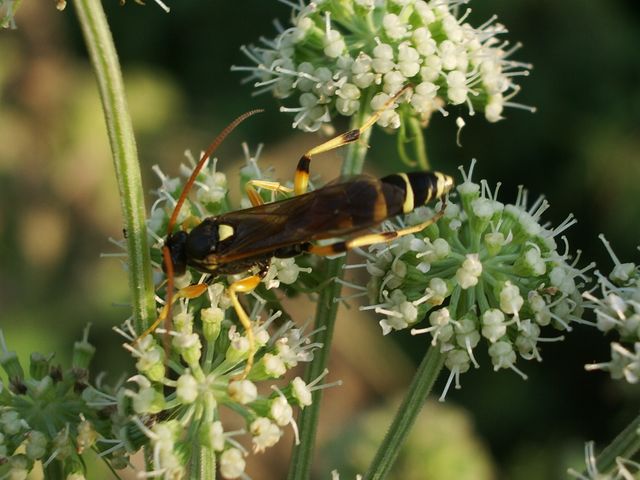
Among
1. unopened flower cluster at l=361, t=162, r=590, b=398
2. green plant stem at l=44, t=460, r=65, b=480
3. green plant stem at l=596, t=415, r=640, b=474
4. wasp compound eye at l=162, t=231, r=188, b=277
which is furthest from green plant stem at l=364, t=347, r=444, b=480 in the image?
green plant stem at l=44, t=460, r=65, b=480

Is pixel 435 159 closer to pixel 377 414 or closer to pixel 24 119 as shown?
pixel 377 414

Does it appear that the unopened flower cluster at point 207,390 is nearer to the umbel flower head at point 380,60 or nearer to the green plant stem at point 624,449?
the umbel flower head at point 380,60

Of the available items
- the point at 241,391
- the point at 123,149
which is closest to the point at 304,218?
the point at 241,391

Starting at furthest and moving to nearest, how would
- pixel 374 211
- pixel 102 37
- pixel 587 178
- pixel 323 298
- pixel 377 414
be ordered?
pixel 587 178 < pixel 377 414 < pixel 323 298 < pixel 374 211 < pixel 102 37

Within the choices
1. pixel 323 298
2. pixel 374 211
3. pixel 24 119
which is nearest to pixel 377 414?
pixel 323 298

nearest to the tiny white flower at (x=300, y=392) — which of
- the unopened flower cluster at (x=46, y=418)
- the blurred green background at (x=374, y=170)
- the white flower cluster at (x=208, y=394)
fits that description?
the white flower cluster at (x=208, y=394)

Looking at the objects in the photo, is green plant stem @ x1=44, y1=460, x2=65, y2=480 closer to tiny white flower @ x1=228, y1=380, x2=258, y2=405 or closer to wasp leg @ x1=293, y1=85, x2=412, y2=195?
tiny white flower @ x1=228, y1=380, x2=258, y2=405
